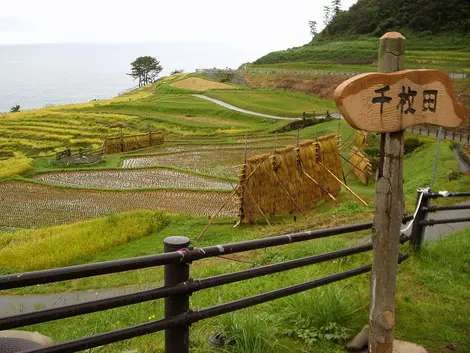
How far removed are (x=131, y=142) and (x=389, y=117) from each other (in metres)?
31.5

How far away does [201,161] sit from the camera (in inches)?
1094

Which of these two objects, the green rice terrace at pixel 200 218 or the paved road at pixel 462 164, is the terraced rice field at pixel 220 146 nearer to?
the green rice terrace at pixel 200 218

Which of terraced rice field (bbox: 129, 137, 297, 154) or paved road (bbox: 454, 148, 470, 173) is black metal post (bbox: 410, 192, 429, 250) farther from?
terraced rice field (bbox: 129, 137, 297, 154)

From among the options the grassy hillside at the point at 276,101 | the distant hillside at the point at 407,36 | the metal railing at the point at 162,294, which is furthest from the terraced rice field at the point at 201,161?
the distant hillside at the point at 407,36

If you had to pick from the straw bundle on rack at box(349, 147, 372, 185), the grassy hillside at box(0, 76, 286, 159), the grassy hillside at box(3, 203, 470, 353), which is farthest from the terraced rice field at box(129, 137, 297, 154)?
the grassy hillside at box(3, 203, 470, 353)

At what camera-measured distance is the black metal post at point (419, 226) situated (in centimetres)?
610

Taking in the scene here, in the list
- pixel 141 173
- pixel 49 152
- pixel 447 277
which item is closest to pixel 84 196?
pixel 141 173

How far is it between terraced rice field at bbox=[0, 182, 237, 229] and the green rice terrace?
82 mm

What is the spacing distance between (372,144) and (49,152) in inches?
870

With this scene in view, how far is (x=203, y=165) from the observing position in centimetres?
2673

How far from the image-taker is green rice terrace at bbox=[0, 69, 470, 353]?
4.24m

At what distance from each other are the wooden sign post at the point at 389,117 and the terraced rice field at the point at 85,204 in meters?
13.7

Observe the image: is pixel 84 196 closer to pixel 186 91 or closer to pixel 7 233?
pixel 7 233

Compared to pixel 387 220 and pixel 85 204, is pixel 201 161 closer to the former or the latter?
pixel 85 204
